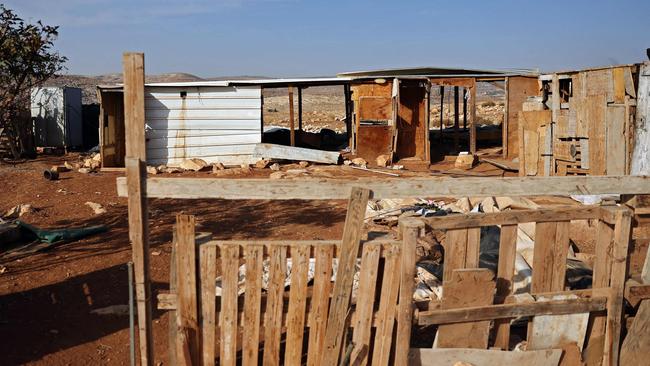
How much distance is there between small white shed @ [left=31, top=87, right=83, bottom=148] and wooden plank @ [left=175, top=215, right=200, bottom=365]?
1995 centimetres

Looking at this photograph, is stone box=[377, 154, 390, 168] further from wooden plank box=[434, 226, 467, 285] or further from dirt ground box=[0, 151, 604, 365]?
wooden plank box=[434, 226, 467, 285]

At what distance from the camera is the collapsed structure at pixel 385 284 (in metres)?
4.15

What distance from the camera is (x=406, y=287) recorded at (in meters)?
4.23

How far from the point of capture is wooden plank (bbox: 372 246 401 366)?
427cm

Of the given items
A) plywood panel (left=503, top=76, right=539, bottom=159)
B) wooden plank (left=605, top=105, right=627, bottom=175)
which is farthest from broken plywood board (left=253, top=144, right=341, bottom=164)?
wooden plank (left=605, top=105, right=627, bottom=175)

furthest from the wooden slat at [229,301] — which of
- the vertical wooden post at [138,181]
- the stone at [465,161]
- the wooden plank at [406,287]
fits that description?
the stone at [465,161]

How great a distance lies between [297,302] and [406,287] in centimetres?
71

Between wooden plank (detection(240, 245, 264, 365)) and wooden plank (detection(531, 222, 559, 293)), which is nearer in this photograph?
wooden plank (detection(240, 245, 264, 365))

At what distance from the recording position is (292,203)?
12.1m

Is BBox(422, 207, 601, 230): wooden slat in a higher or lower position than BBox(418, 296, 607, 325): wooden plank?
higher

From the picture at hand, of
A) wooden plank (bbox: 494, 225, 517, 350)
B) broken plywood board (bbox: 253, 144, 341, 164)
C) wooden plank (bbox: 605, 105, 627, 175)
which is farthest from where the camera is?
broken plywood board (bbox: 253, 144, 341, 164)

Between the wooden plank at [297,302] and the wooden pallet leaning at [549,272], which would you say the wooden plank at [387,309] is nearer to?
the wooden pallet leaning at [549,272]

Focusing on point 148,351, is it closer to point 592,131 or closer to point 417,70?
point 592,131

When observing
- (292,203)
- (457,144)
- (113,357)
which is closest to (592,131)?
(292,203)
